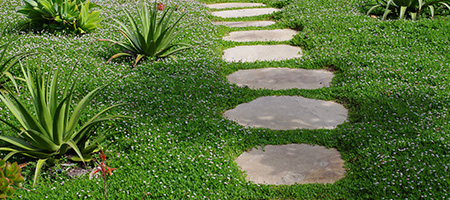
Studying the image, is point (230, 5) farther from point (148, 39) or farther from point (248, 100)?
point (248, 100)

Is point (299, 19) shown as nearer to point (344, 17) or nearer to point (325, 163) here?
point (344, 17)

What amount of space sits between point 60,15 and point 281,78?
379 cm

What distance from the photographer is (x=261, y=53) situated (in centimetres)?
663

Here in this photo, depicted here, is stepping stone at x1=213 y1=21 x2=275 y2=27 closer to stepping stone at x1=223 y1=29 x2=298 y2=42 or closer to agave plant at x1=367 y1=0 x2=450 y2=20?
stepping stone at x1=223 y1=29 x2=298 y2=42

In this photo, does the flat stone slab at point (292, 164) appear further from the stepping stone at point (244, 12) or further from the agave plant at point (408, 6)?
the stepping stone at point (244, 12)

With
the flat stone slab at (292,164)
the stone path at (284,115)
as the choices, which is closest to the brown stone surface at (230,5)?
the stone path at (284,115)

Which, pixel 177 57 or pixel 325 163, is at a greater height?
pixel 177 57

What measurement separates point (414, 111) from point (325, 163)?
1425mm

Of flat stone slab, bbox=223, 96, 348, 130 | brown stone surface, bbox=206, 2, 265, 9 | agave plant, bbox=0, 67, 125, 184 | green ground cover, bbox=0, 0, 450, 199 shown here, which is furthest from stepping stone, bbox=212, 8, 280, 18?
agave plant, bbox=0, 67, 125, 184

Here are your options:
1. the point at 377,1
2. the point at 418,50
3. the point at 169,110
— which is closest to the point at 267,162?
→ the point at 169,110

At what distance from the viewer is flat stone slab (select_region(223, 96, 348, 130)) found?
177 inches

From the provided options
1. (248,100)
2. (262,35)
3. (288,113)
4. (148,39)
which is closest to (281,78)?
(248,100)

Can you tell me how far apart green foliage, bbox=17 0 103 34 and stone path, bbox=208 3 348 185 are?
94.4 inches

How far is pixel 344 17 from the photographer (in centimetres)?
764
